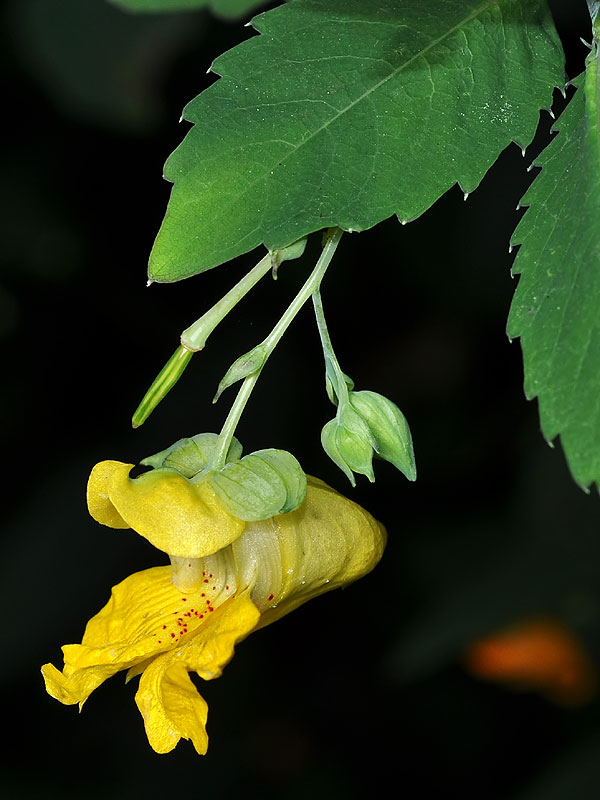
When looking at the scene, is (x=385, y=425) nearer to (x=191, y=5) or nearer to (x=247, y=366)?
(x=247, y=366)

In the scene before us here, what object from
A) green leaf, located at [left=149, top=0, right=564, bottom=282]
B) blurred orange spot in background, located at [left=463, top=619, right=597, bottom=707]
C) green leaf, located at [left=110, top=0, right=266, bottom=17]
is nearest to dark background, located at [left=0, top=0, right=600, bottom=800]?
blurred orange spot in background, located at [left=463, top=619, right=597, bottom=707]

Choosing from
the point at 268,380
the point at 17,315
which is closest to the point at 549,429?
the point at 268,380

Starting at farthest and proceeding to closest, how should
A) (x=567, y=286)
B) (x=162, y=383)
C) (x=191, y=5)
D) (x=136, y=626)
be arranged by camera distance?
(x=191, y=5) < (x=136, y=626) < (x=162, y=383) < (x=567, y=286)

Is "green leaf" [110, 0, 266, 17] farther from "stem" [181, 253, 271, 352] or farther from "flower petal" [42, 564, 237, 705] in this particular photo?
"flower petal" [42, 564, 237, 705]

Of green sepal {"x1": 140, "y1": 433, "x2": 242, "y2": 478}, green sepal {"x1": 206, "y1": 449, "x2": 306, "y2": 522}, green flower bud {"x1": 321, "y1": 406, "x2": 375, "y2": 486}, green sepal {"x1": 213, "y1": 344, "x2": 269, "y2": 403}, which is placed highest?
green sepal {"x1": 213, "y1": 344, "x2": 269, "y2": 403}

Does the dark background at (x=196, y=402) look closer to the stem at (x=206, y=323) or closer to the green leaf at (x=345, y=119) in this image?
the green leaf at (x=345, y=119)

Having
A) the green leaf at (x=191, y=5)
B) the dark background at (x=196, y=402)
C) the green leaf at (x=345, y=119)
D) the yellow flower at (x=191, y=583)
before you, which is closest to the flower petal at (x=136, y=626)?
the yellow flower at (x=191, y=583)

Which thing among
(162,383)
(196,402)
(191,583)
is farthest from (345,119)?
(196,402)
